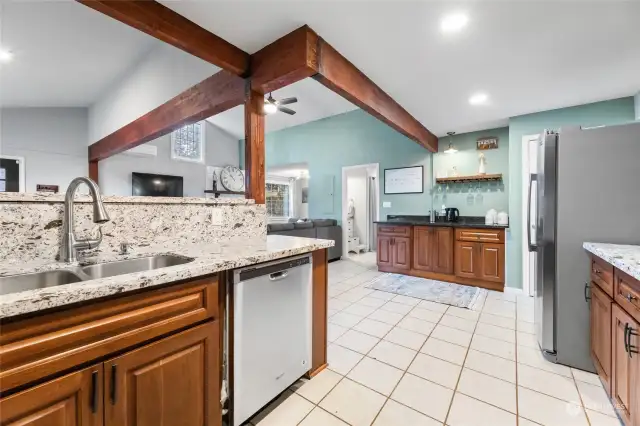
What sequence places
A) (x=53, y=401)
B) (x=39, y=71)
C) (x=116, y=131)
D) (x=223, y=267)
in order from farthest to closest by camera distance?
1. (x=116, y=131)
2. (x=39, y=71)
3. (x=223, y=267)
4. (x=53, y=401)

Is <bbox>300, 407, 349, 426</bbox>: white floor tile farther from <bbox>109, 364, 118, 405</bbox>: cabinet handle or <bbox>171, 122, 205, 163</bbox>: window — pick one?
<bbox>171, 122, 205, 163</bbox>: window

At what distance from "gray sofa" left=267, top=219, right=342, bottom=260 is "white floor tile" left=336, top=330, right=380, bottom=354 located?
2.45 metres

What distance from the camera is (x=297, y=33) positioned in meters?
1.84

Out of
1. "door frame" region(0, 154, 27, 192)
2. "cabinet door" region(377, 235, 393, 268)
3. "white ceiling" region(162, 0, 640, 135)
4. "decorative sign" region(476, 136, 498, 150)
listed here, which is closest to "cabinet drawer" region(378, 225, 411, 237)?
"cabinet door" region(377, 235, 393, 268)

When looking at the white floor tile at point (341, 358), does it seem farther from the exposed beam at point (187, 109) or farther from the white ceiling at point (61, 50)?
the white ceiling at point (61, 50)

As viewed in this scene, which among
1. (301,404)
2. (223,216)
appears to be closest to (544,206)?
(301,404)

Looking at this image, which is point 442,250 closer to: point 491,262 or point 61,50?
point 491,262

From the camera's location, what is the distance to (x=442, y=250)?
3947mm

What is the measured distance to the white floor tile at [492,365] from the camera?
1.78 m

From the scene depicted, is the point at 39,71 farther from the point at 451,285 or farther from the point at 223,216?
the point at 451,285

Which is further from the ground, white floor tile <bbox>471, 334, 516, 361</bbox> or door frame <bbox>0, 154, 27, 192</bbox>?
door frame <bbox>0, 154, 27, 192</bbox>

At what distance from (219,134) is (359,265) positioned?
5.98 metres

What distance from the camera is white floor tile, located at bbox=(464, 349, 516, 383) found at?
1775 mm

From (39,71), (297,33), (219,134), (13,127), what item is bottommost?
(297,33)
